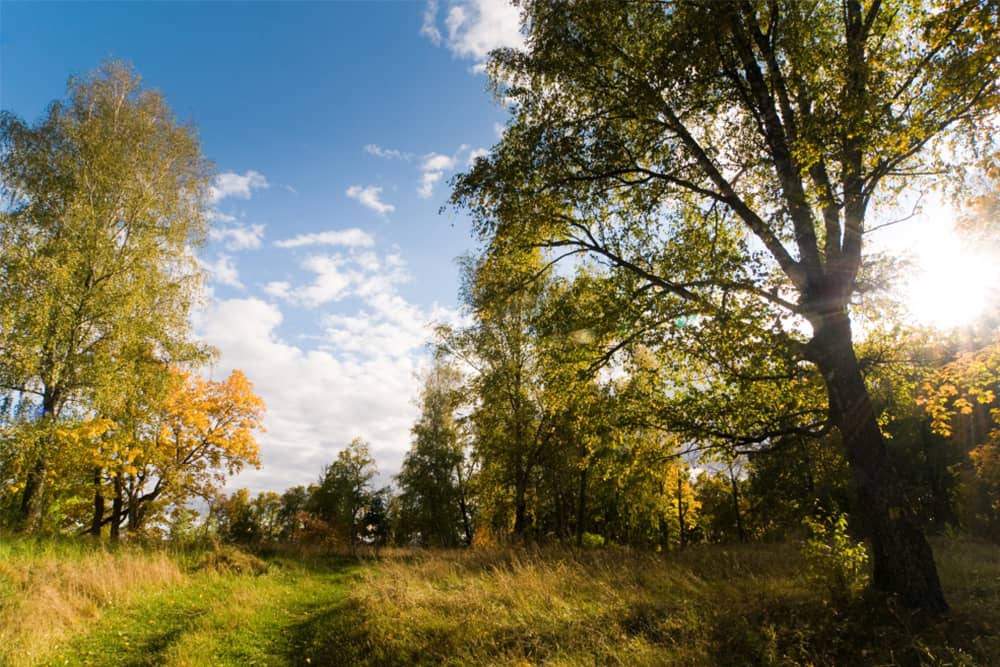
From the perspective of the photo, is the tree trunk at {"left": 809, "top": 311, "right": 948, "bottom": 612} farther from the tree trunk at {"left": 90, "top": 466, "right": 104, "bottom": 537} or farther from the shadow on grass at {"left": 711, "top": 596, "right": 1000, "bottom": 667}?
the tree trunk at {"left": 90, "top": 466, "right": 104, "bottom": 537}

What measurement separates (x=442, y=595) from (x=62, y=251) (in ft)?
47.6

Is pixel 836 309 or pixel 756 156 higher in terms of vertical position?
pixel 756 156

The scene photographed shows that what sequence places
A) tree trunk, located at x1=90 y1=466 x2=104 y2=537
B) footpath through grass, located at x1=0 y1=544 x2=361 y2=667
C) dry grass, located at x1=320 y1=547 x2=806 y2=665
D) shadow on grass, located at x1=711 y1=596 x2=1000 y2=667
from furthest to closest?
1. tree trunk, located at x1=90 y1=466 x2=104 y2=537
2. footpath through grass, located at x1=0 y1=544 x2=361 y2=667
3. dry grass, located at x1=320 y1=547 x2=806 y2=665
4. shadow on grass, located at x1=711 y1=596 x2=1000 y2=667

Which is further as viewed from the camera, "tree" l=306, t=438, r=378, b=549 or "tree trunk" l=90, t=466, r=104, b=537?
"tree" l=306, t=438, r=378, b=549

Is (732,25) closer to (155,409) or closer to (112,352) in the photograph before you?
(112,352)

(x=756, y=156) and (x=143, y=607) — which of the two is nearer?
(x=756, y=156)

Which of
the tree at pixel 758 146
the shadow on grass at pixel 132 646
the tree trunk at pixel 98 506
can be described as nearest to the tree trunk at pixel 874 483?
the tree at pixel 758 146

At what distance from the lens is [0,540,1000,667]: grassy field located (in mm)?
5340

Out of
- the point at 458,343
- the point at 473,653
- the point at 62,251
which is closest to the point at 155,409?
the point at 62,251

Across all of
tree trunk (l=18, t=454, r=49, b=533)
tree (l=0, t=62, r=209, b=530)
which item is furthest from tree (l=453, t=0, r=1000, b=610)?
tree trunk (l=18, t=454, r=49, b=533)

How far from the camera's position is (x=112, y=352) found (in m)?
14.1

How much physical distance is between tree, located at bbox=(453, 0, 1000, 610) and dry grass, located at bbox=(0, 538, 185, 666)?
387 inches

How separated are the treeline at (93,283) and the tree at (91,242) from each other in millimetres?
37

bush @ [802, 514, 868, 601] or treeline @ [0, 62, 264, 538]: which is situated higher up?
treeline @ [0, 62, 264, 538]
